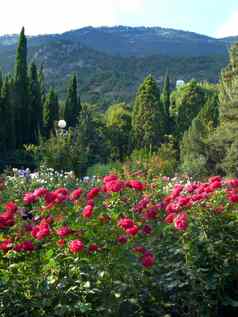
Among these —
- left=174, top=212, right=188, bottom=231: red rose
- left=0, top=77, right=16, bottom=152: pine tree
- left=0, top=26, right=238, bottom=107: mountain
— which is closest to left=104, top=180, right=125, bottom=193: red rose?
left=174, top=212, right=188, bottom=231: red rose

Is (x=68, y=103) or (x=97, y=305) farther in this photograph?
(x=68, y=103)

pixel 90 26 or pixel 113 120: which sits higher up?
pixel 90 26

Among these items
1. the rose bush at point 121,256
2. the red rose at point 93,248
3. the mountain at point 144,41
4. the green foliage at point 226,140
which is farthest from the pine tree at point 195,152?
the mountain at point 144,41

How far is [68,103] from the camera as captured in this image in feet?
116

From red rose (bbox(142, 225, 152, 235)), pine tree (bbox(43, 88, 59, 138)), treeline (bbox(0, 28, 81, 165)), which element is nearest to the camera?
red rose (bbox(142, 225, 152, 235))

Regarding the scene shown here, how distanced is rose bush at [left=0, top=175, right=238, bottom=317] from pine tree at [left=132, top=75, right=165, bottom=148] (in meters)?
27.7

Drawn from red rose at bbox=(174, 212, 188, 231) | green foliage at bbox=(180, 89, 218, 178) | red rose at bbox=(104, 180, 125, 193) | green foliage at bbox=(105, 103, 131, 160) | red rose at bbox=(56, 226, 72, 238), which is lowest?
green foliage at bbox=(105, 103, 131, 160)

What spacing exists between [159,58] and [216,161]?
8211 cm

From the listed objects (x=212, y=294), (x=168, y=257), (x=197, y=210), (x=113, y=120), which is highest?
(x=197, y=210)

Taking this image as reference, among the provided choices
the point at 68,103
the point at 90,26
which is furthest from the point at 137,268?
the point at 90,26

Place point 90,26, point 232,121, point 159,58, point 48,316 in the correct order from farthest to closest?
1. point 90,26
2. point 159,58
3. point 232,121
4. point 48,316

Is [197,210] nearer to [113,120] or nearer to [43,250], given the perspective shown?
[43,250]

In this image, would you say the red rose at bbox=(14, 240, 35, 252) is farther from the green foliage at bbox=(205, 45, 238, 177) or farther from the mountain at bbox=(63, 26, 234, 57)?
the mountain at bbox=(63, 26, 234, 57)

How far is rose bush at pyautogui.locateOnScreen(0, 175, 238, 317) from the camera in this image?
319cm
